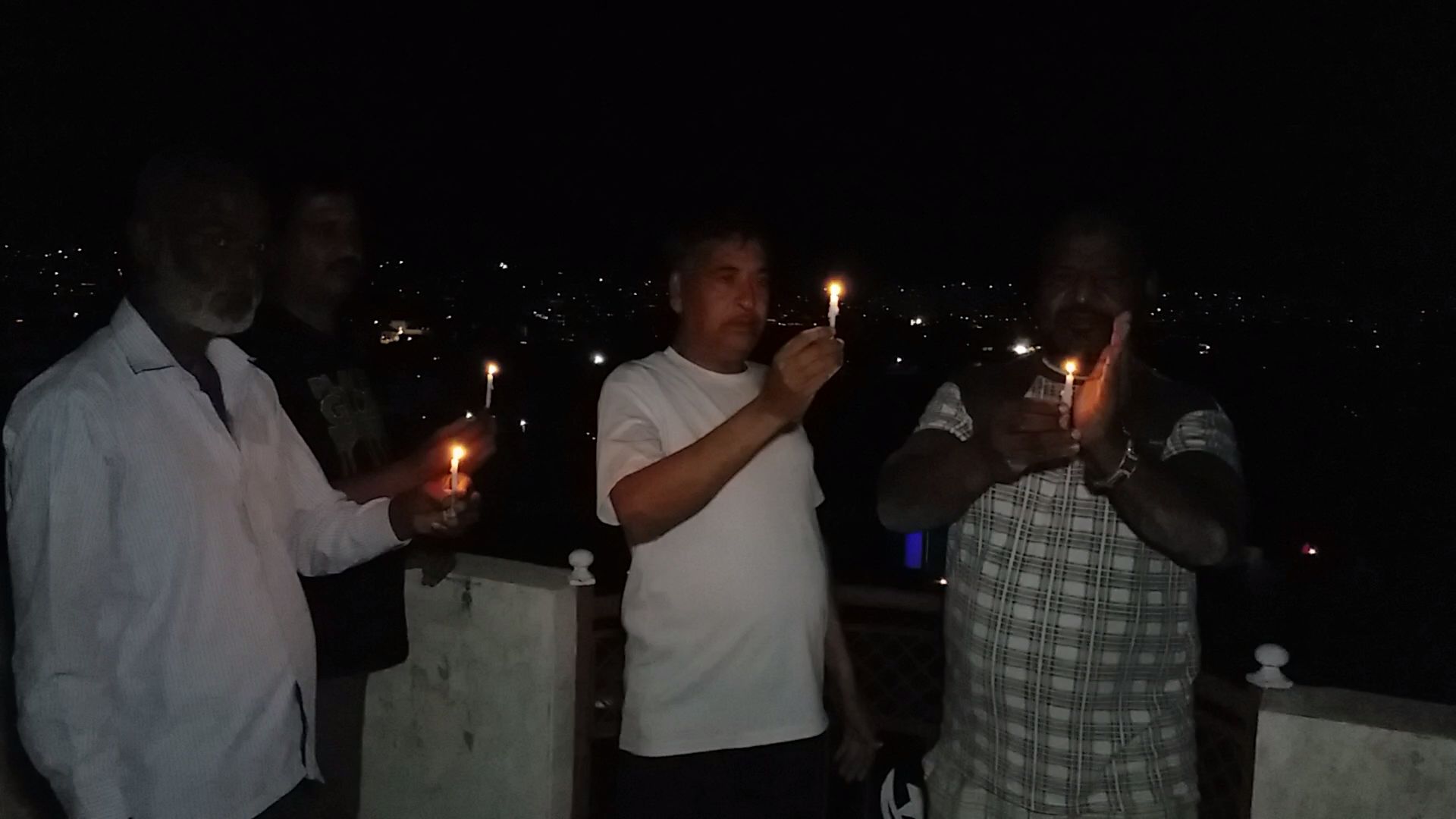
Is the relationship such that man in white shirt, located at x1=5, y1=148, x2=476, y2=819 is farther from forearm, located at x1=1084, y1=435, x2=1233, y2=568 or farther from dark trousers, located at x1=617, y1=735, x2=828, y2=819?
forearm, located at x1=1084, y1=435, x2=1233, y2=568

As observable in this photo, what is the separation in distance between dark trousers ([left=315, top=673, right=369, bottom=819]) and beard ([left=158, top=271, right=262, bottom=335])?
4.09 ft

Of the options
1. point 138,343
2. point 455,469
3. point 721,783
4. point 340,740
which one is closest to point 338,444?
point 455,469

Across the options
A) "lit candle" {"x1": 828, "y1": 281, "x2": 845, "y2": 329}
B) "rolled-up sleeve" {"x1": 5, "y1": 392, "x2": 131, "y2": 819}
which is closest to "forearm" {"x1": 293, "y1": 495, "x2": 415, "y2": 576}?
"rolled-up sleeve" {"x1": 5, "y1": 392, "x2": 131, "y2": 819}

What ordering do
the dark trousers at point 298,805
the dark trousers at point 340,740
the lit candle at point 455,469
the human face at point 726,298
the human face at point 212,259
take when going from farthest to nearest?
the dark trousers at point 340,740 < the human face at point 726,298 < the lit candle at point 455,469 < the dark trousers at point 298,805 < the human face at point 212,259

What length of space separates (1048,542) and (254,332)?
2.48 m

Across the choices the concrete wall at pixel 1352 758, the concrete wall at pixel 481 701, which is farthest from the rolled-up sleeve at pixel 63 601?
the concrete wall at pixel 1352 758

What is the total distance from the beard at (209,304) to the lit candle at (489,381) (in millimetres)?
605

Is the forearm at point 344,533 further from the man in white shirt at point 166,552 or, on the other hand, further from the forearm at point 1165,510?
the forearm at point 1165,510

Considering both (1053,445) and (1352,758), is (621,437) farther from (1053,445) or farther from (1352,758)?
(1352,758)

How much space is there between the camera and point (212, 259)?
2295 millimetres

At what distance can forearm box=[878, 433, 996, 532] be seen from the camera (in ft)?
8.32

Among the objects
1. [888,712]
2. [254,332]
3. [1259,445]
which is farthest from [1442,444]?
Answer: [254,332]

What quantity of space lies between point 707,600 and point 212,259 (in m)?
1.53

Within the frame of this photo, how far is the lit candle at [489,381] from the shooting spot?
105 inches
